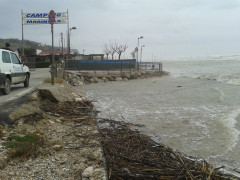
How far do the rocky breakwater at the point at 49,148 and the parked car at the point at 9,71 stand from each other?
3195 millimetres

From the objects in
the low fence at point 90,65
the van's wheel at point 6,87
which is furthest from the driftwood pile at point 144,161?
the low fence at point 90,65

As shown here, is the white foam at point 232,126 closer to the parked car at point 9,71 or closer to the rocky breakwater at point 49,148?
the rocky breakwater at point 49,148

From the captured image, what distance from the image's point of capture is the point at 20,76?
37.5 ft

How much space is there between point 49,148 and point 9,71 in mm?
6535

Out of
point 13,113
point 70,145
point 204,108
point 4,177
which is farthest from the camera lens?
point 204,108

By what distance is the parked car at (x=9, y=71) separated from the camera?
943 centimetres

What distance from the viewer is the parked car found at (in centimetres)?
943

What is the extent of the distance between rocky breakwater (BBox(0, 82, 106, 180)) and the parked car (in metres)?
3.19

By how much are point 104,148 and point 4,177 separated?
218cm

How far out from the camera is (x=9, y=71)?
9.97m

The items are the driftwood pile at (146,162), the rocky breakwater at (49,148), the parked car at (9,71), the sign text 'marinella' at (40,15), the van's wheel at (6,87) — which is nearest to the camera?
the rocky breakwater at (49,148)

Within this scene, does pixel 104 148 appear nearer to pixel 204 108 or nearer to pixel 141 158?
pixel 141 158

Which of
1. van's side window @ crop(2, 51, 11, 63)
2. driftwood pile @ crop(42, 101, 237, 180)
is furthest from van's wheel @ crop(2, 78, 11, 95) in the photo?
driftwood pile @ crop(42, 101, 237, 180)

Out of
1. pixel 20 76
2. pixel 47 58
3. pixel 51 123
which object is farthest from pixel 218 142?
pixel 47 58
